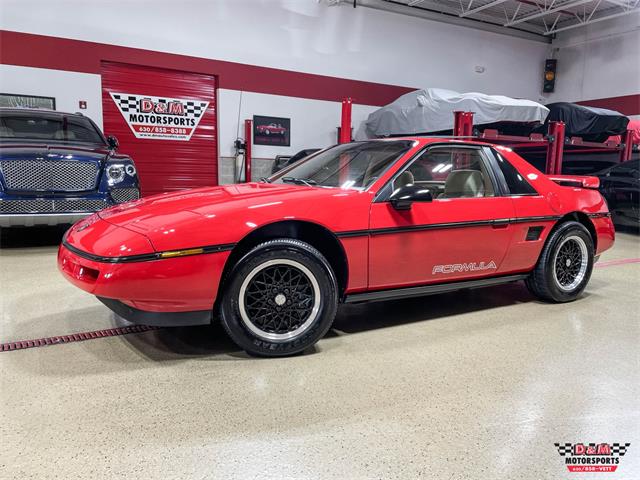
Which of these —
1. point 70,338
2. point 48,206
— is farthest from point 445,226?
point 48,206

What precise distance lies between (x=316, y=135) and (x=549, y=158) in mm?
4979

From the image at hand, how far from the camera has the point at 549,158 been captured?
27.2ft

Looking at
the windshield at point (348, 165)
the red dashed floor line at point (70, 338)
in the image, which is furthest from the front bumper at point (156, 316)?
the windshield at point (348, 165)

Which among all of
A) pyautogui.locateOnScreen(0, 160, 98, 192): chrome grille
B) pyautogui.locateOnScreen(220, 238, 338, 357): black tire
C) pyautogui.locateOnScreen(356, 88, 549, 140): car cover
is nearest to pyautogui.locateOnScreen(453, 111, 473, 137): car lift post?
pyautogui.locateOnScreen(356, 88, 549, 140): car cover

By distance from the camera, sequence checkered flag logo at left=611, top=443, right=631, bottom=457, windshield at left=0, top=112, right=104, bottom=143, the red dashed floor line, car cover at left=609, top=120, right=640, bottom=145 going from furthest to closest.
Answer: car cover at left=609, top=120, right=640, bottom=145
windshield at left=0, top=112, right=104, bottom=143
the red dashed floor line
checkered flag logo at left=611, top=443, right=631, bottom=457

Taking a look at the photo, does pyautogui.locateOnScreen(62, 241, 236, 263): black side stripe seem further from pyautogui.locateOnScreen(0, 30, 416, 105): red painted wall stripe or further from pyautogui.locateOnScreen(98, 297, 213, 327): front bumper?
pyautogui.locateOnScreen(0, 30, 416, 105): red painted wall stripe

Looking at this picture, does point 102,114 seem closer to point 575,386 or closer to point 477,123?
point 477,123

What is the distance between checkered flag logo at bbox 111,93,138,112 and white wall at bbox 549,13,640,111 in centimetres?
1205

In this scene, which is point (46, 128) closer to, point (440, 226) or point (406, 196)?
point (406, 196)

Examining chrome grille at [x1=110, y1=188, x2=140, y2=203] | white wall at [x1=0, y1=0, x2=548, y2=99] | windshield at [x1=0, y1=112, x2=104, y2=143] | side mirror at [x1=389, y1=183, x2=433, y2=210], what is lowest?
chrome grille at [x1=110, y1=188, x2=140, y2=203]

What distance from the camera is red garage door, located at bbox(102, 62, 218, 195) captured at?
885cm

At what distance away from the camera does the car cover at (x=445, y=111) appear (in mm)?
7891

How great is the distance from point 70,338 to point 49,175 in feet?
8.90

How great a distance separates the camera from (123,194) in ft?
16.3
